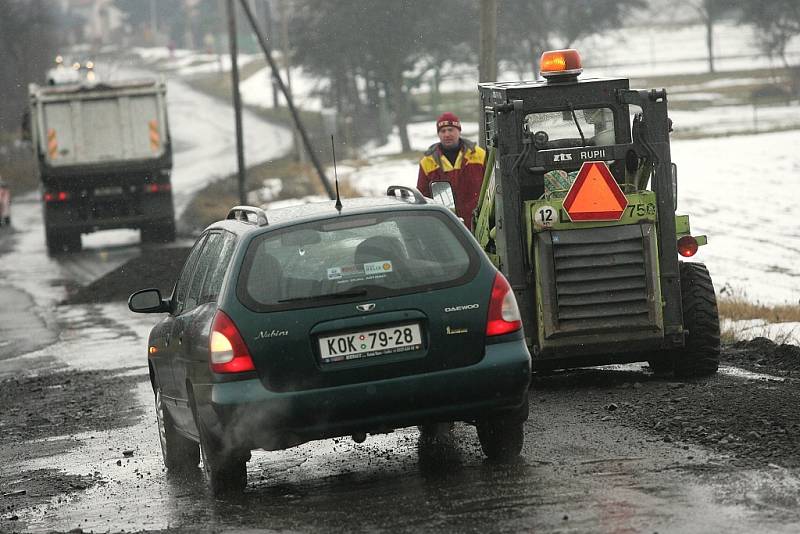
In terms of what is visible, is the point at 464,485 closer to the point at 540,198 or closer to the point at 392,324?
the point at 392,324

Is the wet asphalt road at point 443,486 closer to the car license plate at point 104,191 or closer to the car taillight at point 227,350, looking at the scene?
the car taillight at point 227,350

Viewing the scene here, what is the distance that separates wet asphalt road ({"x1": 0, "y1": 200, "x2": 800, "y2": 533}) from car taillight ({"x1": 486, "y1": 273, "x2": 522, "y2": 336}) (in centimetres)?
69

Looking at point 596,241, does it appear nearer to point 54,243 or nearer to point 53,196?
point 53,196

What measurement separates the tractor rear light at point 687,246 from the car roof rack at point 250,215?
3436mm

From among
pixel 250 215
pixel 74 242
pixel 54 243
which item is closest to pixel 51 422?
pixel 250 215

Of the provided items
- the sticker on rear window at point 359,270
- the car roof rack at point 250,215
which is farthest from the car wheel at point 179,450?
the sticker on rear window at point 359,270

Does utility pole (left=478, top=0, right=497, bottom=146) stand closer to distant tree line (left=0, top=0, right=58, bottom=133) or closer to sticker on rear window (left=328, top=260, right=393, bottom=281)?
sticker on rear window (left=328, top=260, right=393, bottom=281)

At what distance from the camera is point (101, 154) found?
27.6 m

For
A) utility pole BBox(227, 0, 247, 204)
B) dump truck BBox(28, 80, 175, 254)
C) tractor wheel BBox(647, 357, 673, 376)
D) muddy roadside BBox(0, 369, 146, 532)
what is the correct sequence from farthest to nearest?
utility pole BBox(227, 0, 247, 204)
dump truck BBox(28, 80, 175, 254)
tractor wheel BBox(647, 357, 673, 376)
muddy roadside BBox(0, 369, 146, 532)

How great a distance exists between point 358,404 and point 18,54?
193 ft

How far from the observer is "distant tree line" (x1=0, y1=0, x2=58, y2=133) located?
60.7 meters

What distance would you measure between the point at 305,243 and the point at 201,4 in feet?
460

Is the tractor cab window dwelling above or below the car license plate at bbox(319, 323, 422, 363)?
above

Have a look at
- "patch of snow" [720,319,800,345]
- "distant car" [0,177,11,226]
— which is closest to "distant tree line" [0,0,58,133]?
"distant car" [0,177,11,226]
